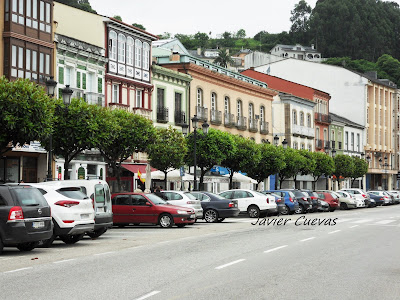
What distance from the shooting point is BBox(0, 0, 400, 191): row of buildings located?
118 feet

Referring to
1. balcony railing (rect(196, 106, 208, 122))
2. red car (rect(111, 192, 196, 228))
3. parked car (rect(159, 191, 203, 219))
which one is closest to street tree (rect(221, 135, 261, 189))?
balcony railing (rect(196, 106, 208, 122))

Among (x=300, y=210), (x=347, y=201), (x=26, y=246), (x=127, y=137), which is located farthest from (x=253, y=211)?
(x=347, y=201)

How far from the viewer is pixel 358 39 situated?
153500 millimetres

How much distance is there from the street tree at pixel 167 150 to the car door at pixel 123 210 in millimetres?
10481

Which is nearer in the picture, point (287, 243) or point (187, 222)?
point (287, 243)

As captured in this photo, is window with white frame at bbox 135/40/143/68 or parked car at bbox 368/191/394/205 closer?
window with white frame at bbox 135/40/143/68

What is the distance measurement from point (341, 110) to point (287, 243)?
7473cm

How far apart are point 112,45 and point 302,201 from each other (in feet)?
47.9

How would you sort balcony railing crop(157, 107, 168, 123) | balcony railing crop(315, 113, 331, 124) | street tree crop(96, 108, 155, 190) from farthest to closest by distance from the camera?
balcony railing crop(315, 113, 331, 124) → balcony railing crop(157, 107, 168, 123) → street tree crop(96, 108, 155, 190)

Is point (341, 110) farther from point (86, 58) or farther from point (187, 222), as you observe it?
point (187, 222)

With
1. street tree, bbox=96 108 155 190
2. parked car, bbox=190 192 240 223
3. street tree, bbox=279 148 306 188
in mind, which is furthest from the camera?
street tree, bbox=279 148 306 188

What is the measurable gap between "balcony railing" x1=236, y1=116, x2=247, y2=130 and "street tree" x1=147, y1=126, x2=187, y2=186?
63.2 ft

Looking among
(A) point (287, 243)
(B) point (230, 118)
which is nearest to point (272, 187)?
(B) point (230, 118)

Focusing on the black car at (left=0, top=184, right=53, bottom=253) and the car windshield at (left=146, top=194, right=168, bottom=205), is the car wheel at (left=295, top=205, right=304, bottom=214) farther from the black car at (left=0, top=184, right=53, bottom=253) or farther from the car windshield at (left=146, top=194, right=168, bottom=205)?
the black car at (left=0, top=184, right=53, bottom=253)
